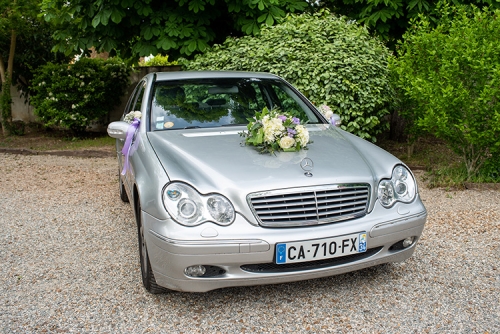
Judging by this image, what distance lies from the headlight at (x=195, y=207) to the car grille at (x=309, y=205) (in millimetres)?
162

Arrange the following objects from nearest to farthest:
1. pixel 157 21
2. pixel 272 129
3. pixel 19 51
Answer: pixel 272 129 → pixel 157 21 → pixel 19 51

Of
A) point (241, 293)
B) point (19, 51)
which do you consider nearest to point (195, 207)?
point (241, 293)

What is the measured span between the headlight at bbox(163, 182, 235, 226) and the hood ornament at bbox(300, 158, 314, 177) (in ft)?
1.78

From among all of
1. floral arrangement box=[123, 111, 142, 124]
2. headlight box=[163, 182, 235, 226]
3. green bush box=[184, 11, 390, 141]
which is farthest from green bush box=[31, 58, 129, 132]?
headlight box=[163, 182, 235, 226]

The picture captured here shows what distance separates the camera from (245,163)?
3281 millimetres

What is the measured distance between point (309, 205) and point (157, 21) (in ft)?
18.8

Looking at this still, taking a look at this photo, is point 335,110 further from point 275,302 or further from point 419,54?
point 275,302

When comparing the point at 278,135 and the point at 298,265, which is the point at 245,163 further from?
the point at 298,265

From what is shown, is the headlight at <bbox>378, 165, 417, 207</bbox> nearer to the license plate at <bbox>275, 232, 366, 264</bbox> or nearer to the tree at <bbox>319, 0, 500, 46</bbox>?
the license plate at <bbox>275, 232, 366, 264</bbox>

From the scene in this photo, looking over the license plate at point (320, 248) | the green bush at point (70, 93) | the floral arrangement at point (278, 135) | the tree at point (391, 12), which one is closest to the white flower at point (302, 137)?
the floral arrangement at point (278, 135)

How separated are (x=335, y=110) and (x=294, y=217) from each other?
414cm

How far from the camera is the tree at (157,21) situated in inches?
307

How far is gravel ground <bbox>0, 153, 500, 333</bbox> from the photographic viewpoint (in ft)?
10.0

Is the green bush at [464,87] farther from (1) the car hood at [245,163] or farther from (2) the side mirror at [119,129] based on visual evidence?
(2) the side mirror at [119,129]
